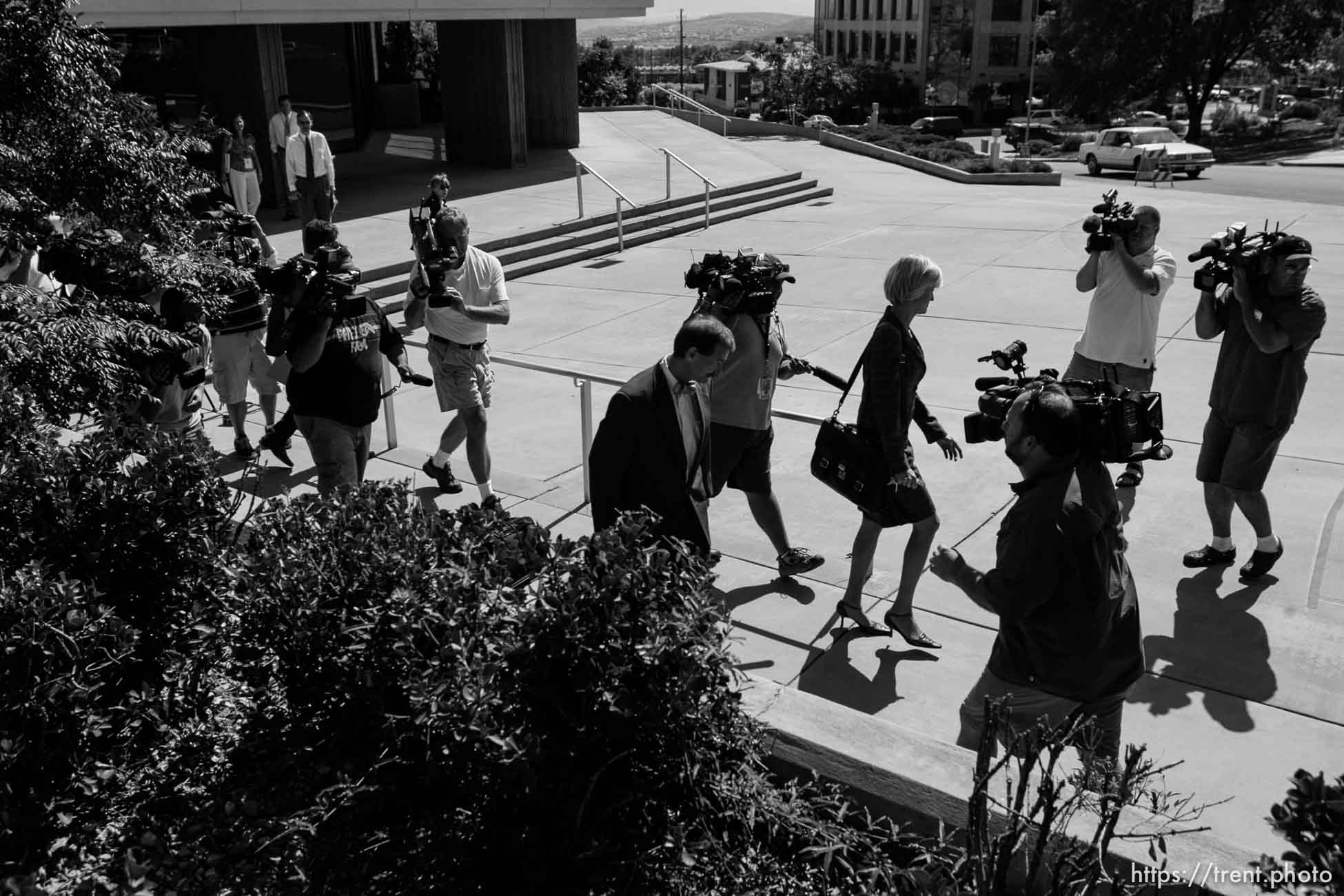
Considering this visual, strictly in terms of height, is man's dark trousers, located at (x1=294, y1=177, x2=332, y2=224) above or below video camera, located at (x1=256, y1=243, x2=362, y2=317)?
below

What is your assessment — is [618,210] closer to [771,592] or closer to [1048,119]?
[771,592]

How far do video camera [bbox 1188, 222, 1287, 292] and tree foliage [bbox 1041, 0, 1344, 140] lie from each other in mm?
49028

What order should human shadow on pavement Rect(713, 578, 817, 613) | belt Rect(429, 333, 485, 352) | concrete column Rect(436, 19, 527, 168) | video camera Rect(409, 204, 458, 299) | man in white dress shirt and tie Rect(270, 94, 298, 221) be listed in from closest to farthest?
1. human shadow on pavement Rect(713, 578, 817, 613)
2. video camera Rect(409, 204, 458, 299)
3. belt Rect(429, 333, 485, 352)
4. man in white dress shirt and tie Rect(270, 94, 298, 221)
5. concrete column Rect(436, 19, 527, 168)

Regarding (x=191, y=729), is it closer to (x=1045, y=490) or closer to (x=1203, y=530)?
(x=1045, y=490)

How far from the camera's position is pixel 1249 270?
5496 millimetres

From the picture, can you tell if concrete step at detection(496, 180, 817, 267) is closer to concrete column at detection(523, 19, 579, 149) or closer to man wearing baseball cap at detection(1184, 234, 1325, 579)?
concrete column at detection(523, 19, 579, 149)

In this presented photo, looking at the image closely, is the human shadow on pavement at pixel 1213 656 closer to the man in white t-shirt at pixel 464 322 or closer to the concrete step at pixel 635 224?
the man in white t-shirt at pixel 464 322

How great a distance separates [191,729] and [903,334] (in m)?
3.33

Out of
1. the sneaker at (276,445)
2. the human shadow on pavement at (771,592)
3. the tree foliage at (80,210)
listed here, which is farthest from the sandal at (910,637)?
the sneaker at (276,445)

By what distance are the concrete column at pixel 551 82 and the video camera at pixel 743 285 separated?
702 inches

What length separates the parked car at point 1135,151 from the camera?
29.4 m

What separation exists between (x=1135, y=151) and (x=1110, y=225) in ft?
91.8

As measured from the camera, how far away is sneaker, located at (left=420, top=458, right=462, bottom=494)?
7223 millimetres

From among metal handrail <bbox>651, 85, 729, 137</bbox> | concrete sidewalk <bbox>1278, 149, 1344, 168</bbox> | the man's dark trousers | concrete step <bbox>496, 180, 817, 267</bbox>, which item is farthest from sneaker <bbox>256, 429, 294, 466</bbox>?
concrete sidewalk <bbox>1278, 149, 1344, 168</bbox>
